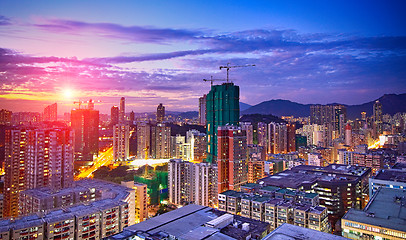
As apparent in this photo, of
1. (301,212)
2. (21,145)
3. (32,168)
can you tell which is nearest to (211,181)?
(301,212)

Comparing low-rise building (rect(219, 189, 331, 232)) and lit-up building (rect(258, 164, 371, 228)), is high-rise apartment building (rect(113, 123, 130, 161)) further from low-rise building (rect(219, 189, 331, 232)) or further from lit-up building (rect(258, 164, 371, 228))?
low-rise building (rect(219, 189, 331, 232))

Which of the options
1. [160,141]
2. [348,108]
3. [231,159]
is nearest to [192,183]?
[231,159]

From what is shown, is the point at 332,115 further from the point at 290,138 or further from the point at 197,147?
the point at 197,147

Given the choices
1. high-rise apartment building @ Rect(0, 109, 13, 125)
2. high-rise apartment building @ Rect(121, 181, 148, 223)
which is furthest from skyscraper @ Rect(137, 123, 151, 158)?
high-rise apartment building @ Rect(121, 181, 148, 223)

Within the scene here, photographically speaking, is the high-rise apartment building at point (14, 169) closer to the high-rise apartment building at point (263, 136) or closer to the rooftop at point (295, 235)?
the rooftop at point (295, 235)

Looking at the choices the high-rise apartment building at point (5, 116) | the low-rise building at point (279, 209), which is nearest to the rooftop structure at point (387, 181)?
the low-rise building at point (279, 209)
